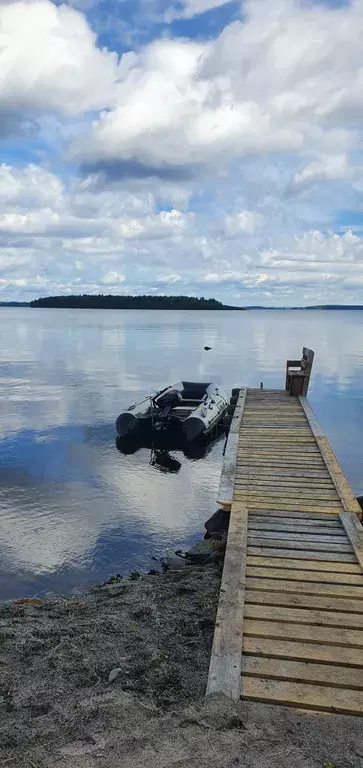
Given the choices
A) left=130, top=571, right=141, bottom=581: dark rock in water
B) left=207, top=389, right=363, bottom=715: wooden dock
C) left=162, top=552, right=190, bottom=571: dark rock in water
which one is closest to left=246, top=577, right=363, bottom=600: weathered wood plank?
left=207, top=389, right=363, bottom=715: wooden dock

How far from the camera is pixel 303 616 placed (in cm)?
447

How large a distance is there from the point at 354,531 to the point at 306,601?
1.66 m

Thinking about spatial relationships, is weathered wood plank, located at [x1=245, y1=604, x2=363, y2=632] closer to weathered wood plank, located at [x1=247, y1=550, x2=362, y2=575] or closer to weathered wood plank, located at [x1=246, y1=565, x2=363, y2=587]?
weathered wood plank, located at [x1=246, y1=565, x2=363, y2=587]

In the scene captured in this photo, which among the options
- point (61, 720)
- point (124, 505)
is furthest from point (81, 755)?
point (124, 505)

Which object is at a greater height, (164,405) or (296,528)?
(296,528)

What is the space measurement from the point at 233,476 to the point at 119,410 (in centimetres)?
1572

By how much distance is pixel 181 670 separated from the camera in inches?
181

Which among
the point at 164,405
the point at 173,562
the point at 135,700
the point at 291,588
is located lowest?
the point at 173,562

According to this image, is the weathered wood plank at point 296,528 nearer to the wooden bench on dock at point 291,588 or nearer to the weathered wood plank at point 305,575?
the wooden bench on dock at point 291,588

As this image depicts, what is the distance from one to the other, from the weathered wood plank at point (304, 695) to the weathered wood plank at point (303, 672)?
1.6 inches

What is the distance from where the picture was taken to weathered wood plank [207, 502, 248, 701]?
369cm

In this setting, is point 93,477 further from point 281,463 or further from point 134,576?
point 281,463

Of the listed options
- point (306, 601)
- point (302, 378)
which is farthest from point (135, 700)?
point (302, 378)

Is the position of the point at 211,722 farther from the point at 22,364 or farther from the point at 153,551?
the point at 22,364
